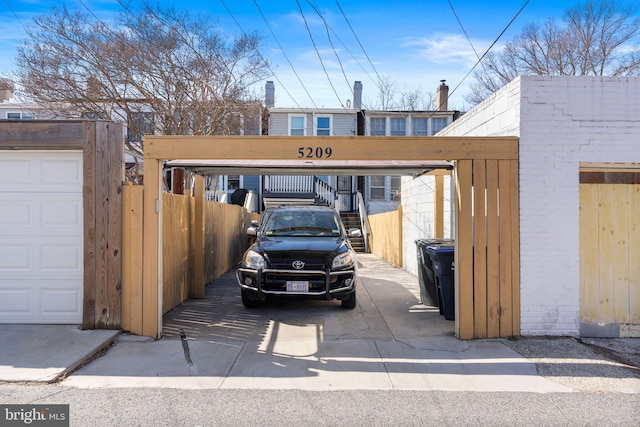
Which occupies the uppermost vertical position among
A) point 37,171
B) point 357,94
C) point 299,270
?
point 357,94

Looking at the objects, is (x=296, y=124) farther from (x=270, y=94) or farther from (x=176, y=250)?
(x=176, y=250)

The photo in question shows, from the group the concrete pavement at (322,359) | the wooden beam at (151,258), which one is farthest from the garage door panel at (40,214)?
the concrete pavement at (322,359)

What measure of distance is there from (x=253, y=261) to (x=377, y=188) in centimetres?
1671

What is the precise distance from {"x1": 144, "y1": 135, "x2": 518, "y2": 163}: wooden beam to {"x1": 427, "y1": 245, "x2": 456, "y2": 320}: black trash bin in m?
1.58

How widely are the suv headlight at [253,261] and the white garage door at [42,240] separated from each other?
234 centimetres

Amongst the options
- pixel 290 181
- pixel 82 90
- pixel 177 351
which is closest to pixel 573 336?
pixel 177 351

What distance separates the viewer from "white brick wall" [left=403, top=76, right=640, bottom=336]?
20.8 feet

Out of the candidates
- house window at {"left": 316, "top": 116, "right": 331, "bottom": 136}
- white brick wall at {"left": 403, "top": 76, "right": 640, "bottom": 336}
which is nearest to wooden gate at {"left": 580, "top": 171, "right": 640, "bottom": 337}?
white brick wall at {"left": 403, "top": 76, "right": 640, "bottom": 336}

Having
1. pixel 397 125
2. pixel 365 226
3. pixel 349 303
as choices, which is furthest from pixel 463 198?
pixel 397 125

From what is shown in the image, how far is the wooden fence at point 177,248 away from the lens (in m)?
6.30

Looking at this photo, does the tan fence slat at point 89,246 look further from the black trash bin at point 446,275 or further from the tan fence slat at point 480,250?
the tan fence slat at point 480,250

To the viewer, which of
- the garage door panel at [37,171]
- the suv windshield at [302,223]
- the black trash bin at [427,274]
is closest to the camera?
the garage door panel at [37,171]

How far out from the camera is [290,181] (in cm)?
2123

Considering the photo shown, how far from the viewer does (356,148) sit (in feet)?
20.9
